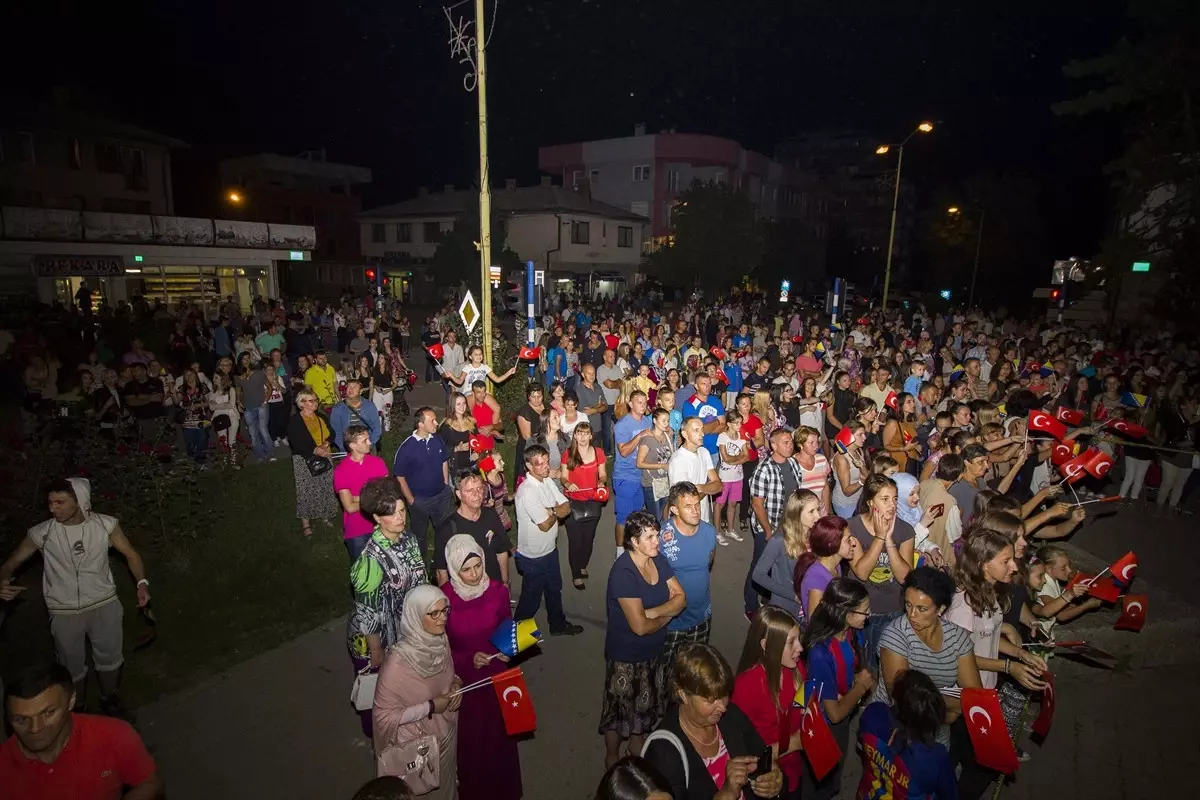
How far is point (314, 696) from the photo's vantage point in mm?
5043

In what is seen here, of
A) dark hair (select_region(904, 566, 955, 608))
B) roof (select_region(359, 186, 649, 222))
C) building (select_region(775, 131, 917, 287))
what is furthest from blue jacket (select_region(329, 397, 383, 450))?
building (select_region(775, 131, 917, 287))

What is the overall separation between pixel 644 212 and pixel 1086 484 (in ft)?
149

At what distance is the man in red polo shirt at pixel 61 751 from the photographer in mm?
2559

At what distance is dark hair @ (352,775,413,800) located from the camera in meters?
2.27

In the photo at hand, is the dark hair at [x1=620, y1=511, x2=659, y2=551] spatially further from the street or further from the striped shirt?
the street

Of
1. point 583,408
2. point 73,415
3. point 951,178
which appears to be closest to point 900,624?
point 583,408

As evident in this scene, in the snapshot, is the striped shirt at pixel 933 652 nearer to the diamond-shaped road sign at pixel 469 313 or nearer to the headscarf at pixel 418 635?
the headscarf at pixel 418 635

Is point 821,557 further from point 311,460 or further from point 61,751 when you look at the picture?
point 311,460

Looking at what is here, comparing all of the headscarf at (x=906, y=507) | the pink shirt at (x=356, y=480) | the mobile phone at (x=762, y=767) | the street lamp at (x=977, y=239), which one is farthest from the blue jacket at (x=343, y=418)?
the street lamp at (x=977, y=239)

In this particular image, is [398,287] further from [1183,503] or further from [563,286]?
[1183,503]

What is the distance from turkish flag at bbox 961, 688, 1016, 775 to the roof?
4160 cm

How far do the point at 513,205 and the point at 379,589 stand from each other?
42.8 metres

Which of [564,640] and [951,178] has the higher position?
[951,178]

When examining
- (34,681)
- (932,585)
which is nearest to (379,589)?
(34,681)
